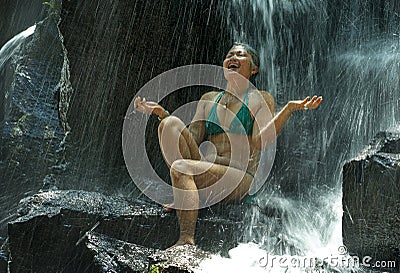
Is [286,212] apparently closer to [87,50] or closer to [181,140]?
[181,140]

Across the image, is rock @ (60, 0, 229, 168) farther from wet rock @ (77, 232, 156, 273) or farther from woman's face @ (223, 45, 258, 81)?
wet rock @ (77, 232, 156, 273)

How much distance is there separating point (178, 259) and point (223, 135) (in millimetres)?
1292

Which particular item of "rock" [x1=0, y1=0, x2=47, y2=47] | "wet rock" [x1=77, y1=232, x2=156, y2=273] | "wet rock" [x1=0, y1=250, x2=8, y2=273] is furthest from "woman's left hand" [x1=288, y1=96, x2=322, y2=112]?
"rock" [x1=0, y1=0, x2=47, y2=47]

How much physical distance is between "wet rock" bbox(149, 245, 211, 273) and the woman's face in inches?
60.8

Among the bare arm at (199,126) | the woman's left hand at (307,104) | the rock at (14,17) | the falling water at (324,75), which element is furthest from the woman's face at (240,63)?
the rock at (14,17)

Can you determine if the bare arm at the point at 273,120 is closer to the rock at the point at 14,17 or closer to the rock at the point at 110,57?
the rock at the point at 110,57

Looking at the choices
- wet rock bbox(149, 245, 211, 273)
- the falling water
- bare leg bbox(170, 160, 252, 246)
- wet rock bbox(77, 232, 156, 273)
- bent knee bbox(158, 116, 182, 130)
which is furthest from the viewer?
the falling water

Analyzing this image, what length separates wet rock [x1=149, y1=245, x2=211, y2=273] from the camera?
124 inches

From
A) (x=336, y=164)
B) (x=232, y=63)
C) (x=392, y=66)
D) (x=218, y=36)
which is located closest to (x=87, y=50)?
(x=218, y=36)

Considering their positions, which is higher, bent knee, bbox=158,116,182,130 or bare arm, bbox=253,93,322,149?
bare arm, bbox=253,93,322,149

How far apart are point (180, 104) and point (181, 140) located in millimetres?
1974

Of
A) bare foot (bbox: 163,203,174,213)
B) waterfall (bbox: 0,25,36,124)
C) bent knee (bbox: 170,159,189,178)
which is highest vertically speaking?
waterfall (bbox: 0,25,36,124)

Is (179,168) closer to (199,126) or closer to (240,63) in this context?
(199,126)

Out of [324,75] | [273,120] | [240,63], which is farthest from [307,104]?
[324,75]
